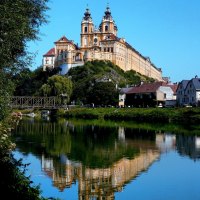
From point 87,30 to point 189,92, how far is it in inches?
3163

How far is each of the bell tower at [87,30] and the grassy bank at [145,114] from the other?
6924 centimetres

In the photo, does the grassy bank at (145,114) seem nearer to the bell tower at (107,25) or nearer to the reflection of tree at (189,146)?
the reflection of tree at (189,146)

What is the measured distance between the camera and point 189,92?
339 ft

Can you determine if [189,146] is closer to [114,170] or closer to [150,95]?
[114,170]

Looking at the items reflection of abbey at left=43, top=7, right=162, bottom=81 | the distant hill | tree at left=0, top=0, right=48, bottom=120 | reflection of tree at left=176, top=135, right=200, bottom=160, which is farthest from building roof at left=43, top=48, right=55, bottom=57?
tree at left=0, top=0, right=48, bottom=120

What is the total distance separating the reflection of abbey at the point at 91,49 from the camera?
158875mm

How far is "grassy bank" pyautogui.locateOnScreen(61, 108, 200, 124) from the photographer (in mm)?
76062

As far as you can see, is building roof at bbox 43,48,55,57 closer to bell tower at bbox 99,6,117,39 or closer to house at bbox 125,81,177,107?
bell tower at bbox 99,6,117,39

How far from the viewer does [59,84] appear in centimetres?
11556

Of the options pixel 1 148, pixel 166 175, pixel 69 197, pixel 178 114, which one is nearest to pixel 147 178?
pixel 166 175

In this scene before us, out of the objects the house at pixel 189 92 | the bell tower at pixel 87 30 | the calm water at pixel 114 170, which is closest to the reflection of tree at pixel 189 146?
the calm water at pixel 114 170

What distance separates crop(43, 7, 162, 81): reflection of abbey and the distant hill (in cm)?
485

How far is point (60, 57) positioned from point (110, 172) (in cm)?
14227

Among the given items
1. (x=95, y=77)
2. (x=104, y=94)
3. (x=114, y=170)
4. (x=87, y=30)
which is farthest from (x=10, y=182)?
(x=87, y=30)
